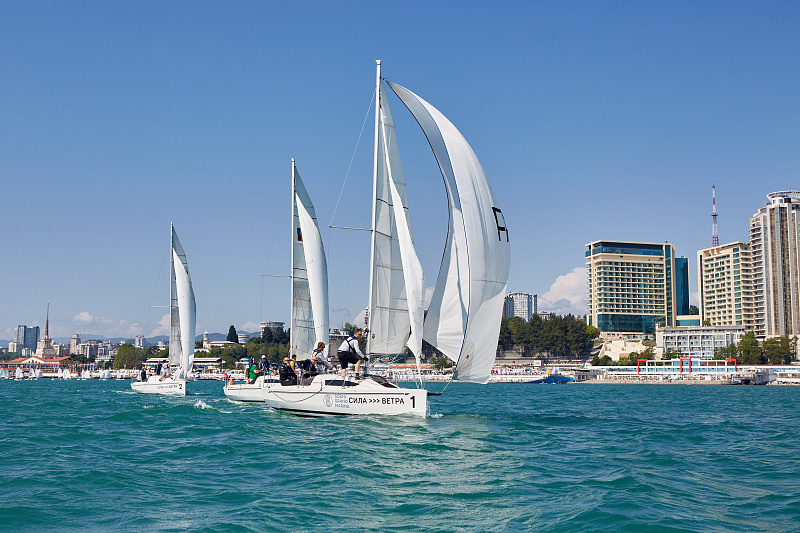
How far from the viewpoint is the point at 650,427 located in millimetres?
20875

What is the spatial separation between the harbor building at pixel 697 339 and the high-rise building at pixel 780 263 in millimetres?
6569

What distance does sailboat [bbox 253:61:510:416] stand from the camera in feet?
59.0

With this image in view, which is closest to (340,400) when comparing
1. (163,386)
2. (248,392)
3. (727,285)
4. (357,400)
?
(357,400)

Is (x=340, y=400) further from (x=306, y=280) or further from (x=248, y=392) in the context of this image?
(x=306, y=280)

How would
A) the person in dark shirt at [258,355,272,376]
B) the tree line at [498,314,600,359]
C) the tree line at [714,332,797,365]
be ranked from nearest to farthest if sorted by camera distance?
1. the person in dark shirt at [258,355,272,376]
2. the tree line at [714,332,797,365]
3. the tree line at [498,314,600,359]

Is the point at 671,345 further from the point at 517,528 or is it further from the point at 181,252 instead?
the point at 517,528

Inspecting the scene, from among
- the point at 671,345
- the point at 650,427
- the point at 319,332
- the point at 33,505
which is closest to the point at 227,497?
the point at 33,505

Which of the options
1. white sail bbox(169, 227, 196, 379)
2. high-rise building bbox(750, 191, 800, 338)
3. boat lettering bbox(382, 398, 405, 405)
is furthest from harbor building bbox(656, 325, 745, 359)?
boat lettering bbox(382, 398, 405, 405)

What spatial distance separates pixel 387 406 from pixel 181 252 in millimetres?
26798

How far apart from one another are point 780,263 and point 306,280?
120 meters

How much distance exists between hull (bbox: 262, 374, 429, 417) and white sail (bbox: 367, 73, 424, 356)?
3.87ft

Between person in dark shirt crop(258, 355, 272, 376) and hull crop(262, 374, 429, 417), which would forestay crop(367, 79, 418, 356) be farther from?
person in dark shirt crop(258, 355, 272, 376)

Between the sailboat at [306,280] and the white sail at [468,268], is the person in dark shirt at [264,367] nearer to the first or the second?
the sailboat at [306,280]

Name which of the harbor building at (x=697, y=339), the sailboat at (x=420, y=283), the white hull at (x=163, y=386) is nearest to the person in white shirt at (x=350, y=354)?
the sailboat at (x=420, y=283)
